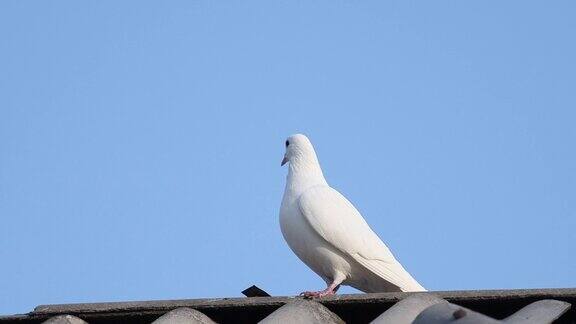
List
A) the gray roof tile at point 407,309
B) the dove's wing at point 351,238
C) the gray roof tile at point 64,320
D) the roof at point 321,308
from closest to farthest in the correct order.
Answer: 1. the gray roof tile at point 407,309
2. the roof at point 321,308
3. the gray roof tile at point 64,320
4. the dove's wing at point 351,238

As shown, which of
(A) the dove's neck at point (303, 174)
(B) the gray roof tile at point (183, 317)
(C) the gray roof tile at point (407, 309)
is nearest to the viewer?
(C) the gray roof tile at point (407, 309)

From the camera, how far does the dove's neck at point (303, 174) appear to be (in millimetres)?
10156

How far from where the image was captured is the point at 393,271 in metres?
9.51

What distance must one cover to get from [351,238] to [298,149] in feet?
4.65

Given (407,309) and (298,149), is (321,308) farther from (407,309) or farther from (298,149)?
(298,149)

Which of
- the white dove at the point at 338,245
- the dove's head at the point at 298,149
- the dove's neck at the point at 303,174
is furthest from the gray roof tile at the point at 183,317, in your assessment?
the dove's head at the point at 298,149

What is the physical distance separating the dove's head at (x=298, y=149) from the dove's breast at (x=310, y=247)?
3.22ft

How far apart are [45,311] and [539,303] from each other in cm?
264

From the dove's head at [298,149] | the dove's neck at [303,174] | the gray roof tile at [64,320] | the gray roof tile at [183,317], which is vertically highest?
the dove's head at [298,149]

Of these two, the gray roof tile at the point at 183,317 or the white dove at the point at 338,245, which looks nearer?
the gray roof tile at the point at 183,317

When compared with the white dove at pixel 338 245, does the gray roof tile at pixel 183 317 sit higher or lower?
lower

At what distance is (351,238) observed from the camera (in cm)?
959

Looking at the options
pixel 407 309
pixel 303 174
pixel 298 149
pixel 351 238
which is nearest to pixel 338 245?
pixel 351 238

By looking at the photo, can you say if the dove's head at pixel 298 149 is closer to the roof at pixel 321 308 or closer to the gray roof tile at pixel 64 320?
the roof at pixel 321 308
